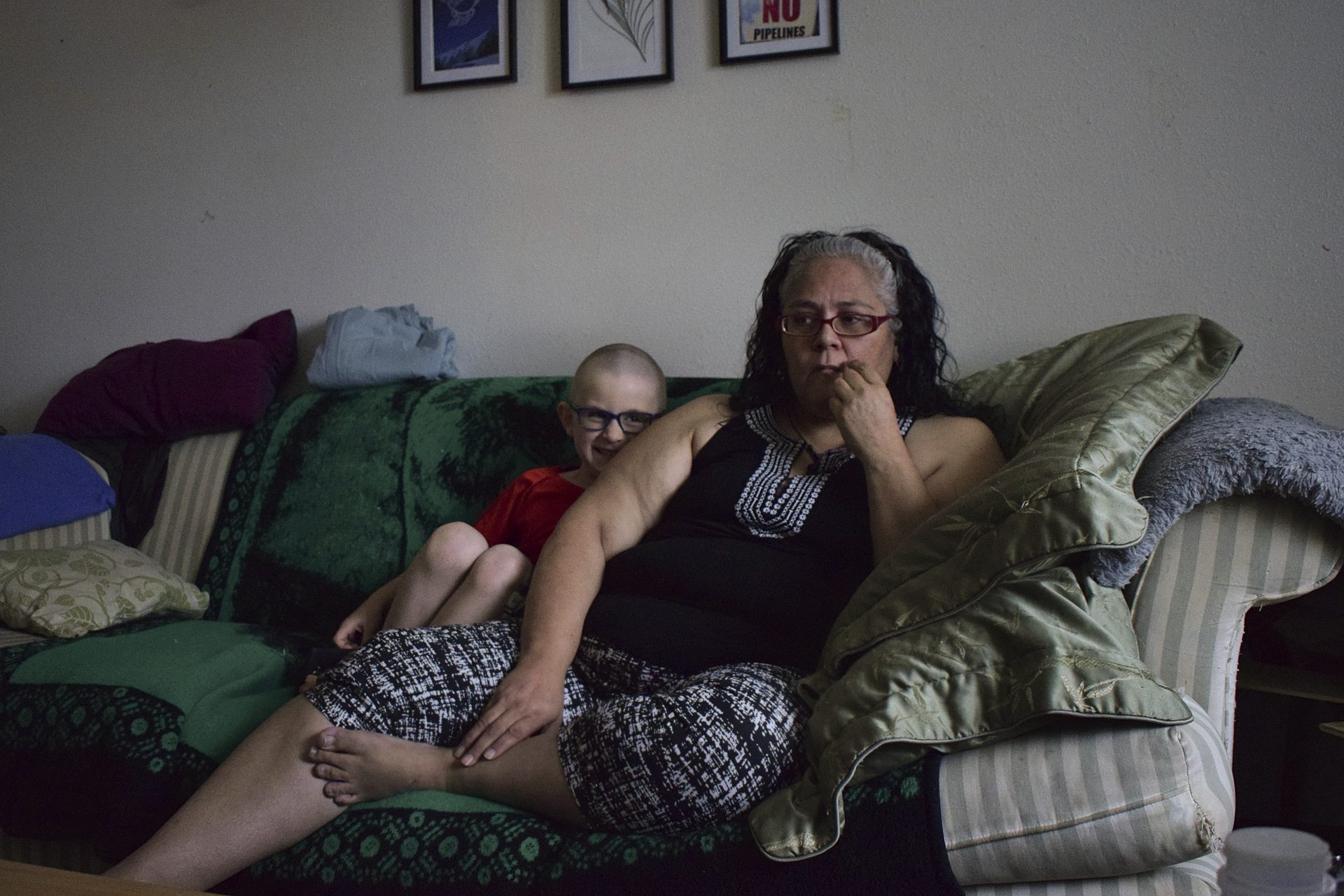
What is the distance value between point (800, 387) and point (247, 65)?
1959 mm

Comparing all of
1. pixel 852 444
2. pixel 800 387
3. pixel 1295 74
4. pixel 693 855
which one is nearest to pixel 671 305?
pixel 800 387

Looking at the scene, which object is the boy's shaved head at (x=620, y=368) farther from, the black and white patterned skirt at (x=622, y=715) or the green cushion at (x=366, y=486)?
the black and white patterned skirt at (x=622, y=715)

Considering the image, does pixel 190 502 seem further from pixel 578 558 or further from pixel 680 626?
pixel 680 626

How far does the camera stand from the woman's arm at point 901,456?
1.40 meters

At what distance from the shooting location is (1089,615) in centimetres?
105

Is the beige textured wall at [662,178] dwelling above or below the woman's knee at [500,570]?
above

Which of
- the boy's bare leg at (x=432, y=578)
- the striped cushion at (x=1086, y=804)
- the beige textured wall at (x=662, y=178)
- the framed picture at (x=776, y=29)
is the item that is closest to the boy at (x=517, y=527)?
the boy's bare leg at (x=432, y=578)

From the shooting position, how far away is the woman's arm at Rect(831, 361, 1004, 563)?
1.40 metres

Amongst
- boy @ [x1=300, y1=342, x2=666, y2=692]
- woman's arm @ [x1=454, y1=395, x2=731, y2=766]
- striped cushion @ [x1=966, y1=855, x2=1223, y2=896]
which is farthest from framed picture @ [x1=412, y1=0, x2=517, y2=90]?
striped cushion @ [x1=966, y1=855, x2=1223, y2=896]

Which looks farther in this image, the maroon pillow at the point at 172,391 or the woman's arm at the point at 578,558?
the maroon pillow at the point at 172,391

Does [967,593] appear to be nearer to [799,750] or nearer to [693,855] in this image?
[799,750]

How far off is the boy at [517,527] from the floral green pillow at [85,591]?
532mm

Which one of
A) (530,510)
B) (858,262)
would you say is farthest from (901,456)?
(530,510)

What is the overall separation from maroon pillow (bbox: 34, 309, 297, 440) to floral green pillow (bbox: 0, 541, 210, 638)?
0.39 metres
